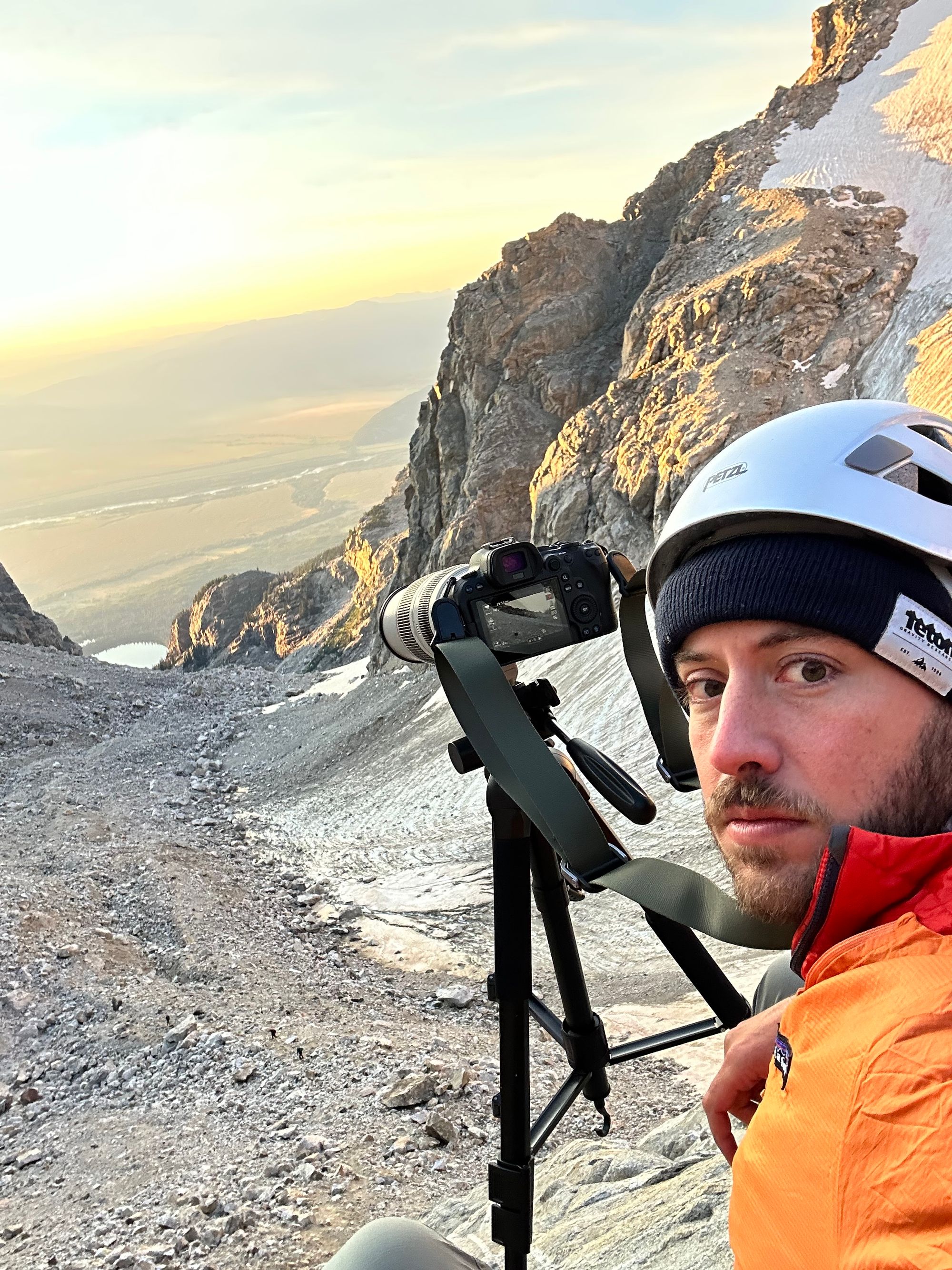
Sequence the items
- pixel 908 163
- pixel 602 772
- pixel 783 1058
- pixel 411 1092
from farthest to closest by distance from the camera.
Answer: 1. pixel 908 163
2. pixel 411 1092
3. pixel 602 772
4. pixel 783 1058

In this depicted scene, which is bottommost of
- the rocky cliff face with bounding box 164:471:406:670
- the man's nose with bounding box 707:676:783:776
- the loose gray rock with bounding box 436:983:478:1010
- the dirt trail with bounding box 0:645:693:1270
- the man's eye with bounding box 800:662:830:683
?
the rocky cliff face with bounding box 164:471:406:670

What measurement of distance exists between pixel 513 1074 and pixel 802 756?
1.79m

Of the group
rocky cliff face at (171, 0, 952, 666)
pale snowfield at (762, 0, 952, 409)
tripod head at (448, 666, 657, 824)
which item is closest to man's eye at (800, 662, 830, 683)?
tripod head at (448, 666, 657, 824)

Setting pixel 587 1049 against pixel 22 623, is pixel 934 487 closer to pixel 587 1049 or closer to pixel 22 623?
pixel 587 1049

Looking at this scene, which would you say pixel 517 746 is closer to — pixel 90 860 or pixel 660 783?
pixel 660 783

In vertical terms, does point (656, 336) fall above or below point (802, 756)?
above

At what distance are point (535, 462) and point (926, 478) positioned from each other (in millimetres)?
30237

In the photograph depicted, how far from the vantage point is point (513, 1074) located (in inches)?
105

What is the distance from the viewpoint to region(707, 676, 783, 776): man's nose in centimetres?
137

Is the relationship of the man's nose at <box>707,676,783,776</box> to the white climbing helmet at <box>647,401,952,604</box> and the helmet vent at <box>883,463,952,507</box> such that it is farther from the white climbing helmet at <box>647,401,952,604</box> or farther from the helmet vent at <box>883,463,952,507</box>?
the helmet vent at <box>883,463,952,507</box>

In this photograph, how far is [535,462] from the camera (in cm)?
3119

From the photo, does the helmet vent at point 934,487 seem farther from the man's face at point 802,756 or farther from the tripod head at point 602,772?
the tripod head at point 602,772

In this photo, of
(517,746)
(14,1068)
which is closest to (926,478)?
(517,746)

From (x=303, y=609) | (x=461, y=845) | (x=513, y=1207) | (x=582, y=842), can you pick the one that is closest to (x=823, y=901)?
(x=582, y=842)
